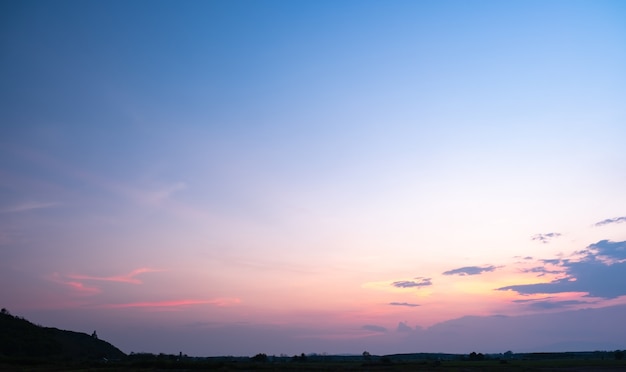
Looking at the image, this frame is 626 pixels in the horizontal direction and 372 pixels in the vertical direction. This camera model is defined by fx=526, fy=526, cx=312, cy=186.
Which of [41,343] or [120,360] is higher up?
[41,343]

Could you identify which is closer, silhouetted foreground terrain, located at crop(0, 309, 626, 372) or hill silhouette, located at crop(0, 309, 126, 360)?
silhouetted foreground terrain, located at crop(0, 309, 626, 372)

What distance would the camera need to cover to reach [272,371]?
67812mm

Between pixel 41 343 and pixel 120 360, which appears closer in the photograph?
pixel 120 360

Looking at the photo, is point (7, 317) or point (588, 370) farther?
point (7, 317)

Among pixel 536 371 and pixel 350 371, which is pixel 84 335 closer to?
pixel 350 371

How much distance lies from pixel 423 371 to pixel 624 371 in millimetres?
28433

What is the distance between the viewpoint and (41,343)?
98438 mm

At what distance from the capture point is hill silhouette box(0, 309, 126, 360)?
306 ft

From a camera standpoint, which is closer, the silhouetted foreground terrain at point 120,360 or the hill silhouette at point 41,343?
the silhouetted foreground terrain at point 120,360

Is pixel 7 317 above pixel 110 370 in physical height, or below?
above

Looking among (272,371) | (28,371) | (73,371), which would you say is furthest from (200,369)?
(28,371)

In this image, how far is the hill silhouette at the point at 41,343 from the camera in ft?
306

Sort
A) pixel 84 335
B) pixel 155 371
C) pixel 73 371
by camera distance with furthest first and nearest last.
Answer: pixel 84 335, pixel 155 371, pixel 73 371

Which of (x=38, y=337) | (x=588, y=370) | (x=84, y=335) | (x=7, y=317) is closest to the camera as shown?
(x=588, y=370)
